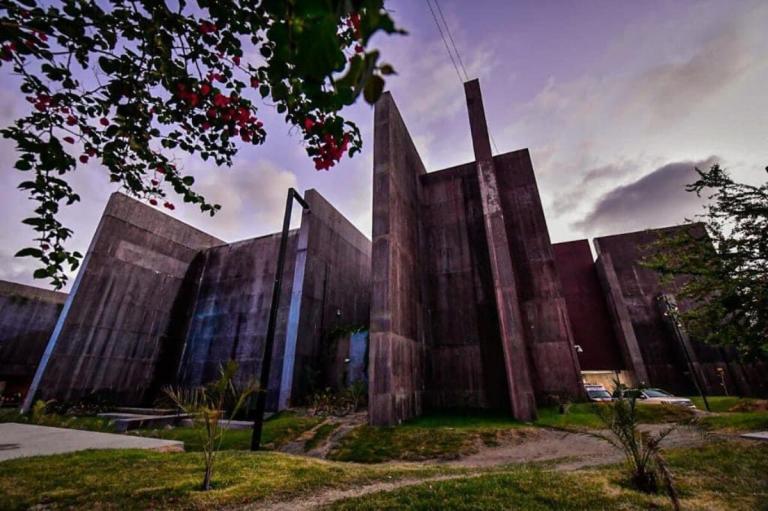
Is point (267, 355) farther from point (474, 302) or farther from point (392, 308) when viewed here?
point (474, 302)

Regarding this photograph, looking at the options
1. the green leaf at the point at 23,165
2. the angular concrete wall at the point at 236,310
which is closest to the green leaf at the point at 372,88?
the green leaf at the point at 23,165

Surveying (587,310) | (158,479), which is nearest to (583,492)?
(158,479)

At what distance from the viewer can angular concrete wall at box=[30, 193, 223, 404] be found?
50.0ft

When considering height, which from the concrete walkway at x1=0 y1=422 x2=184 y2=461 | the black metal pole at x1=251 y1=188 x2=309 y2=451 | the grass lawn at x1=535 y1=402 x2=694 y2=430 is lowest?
the concrete walkway at x1=0 y1=422 x2=184 y2=461

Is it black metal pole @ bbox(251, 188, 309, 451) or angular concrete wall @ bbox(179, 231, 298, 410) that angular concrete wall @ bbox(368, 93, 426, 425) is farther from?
angular concrete wall @ bbox(179, 231, 298, 410)

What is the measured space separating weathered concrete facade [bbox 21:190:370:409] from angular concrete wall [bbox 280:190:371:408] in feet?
0.22

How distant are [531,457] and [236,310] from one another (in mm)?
16920

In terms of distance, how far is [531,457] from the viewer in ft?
25.7

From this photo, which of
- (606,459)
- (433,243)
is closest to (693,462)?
(606,459)

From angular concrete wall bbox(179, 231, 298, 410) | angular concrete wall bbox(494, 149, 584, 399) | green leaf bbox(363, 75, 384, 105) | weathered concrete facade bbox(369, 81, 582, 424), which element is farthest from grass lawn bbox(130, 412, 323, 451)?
green leaf bbox(363, 75, 384, 105)

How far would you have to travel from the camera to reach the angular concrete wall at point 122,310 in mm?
15250

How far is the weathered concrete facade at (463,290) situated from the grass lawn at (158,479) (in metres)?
4.35

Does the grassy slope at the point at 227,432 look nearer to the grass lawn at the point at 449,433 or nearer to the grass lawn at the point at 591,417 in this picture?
the grass lawn at the point at 449,433

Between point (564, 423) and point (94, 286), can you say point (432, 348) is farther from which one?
point (94, 286)
